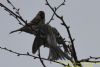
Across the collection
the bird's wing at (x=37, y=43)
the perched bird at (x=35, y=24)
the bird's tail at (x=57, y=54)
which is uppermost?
the perched bird at (x=35, y=24)

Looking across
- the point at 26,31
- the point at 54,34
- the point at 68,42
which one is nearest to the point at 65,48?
the point at 68,42

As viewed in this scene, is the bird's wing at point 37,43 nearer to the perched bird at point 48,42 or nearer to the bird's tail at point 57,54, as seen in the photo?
the perched bird at point 48,42

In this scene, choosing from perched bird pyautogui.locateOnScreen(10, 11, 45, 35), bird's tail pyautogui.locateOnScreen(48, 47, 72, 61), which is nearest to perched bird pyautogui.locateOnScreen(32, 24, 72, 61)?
bird's tail pyautogui.locateOnScreen(48, 47, 72, 61)

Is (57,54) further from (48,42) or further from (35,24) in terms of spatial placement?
(35,24)

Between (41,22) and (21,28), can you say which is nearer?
(21,28)

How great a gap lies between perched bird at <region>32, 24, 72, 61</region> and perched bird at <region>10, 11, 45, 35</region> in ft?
0.34

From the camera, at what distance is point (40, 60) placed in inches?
149

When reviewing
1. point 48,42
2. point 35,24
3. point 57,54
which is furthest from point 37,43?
point 57,54

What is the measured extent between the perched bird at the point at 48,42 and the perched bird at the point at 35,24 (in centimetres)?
10

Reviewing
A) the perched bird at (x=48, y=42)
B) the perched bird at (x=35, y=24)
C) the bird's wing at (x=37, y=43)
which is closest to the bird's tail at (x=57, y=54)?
the perched bird at (x=48, y=42)

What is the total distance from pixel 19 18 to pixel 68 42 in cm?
76

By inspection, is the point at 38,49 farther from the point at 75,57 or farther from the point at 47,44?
the point at 75,57

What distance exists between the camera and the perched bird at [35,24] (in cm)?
408

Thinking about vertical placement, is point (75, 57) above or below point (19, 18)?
below
